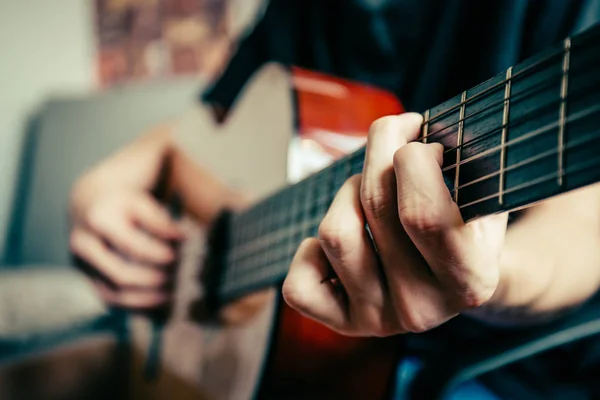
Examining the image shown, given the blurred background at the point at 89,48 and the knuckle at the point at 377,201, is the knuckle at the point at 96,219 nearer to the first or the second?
the knuckle at the point at 377,201

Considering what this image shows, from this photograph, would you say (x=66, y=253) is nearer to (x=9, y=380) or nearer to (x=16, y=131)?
(x=16, y=131)

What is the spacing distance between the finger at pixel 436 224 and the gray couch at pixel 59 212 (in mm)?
901

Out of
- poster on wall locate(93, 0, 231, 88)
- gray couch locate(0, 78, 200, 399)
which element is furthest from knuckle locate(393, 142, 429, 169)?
poster on wall locate(93, 0, 231, 88)

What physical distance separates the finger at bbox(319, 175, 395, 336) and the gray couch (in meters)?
0.82

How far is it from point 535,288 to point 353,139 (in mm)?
310

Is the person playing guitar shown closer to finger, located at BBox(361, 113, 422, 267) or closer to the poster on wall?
finger, located at BBox(361, 113, 422, 267)

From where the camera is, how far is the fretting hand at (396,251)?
29 centimetres

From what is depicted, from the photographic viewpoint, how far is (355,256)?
0.35 meters

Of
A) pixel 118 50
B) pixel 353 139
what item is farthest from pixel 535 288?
pixel 118 50

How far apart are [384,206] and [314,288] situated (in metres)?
0.09

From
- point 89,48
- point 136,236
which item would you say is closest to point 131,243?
point 136,236

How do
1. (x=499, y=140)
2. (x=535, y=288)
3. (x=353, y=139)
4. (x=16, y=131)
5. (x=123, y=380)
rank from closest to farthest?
(x=499, y=140)
(x=535, y=288)
(x=353, y=139)
(x=123, y=380)
(x=16, y=131)

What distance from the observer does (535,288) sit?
0.42m

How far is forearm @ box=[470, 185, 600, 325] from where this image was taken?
40cm
